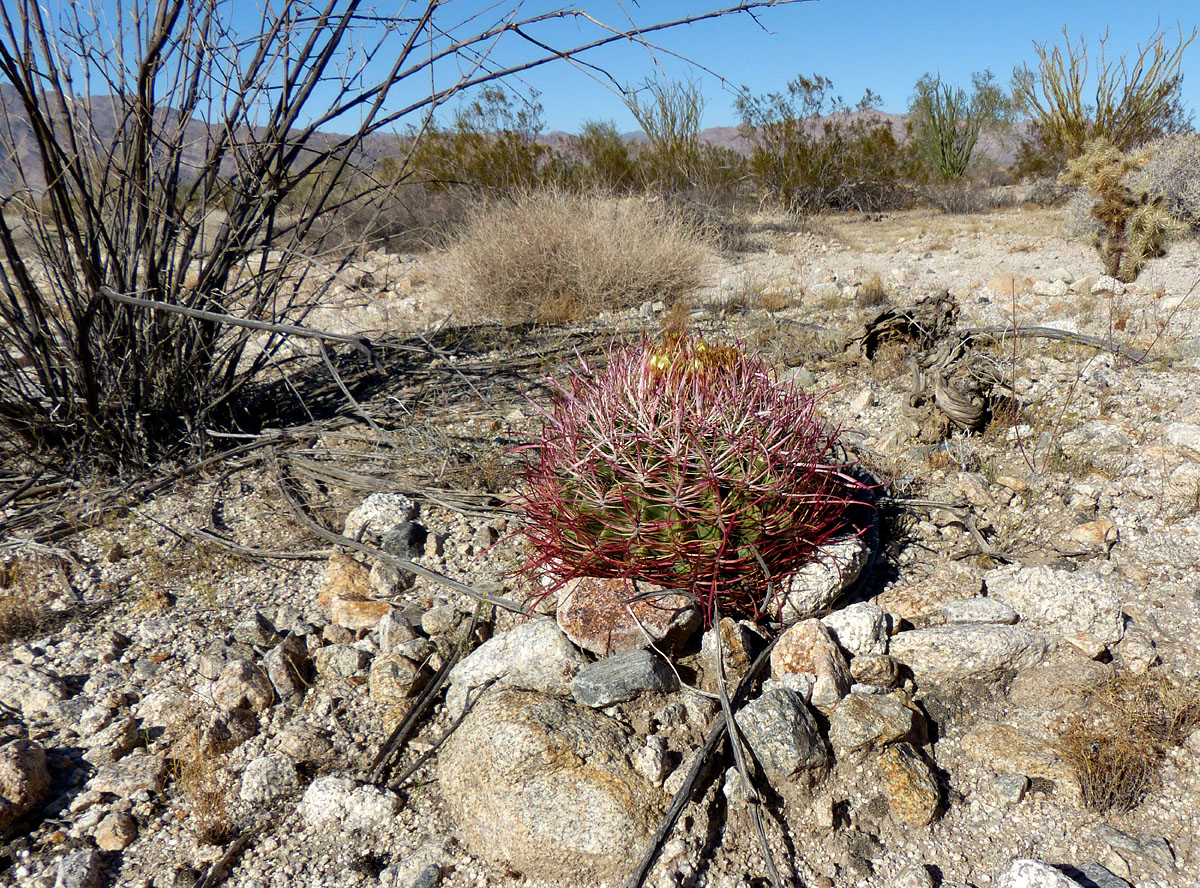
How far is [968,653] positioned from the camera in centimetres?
212

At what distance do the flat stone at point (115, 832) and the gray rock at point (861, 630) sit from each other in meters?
1.96

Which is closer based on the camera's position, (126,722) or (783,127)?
(126,722)

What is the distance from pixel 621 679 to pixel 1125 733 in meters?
1.30

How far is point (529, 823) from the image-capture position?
1697mm

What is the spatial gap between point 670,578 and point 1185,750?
1.40m

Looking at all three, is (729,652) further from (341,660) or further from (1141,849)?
(341,660)

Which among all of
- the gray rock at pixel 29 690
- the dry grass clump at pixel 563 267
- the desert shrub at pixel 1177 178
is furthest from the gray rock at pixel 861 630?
the desert shrub at pixel 1177 178

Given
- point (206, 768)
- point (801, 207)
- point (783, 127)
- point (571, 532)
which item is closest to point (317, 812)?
point (206, 768)

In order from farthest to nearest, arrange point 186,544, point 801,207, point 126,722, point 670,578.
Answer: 1. point 801,207
2. point 186,544
3. point 670,578
4. point 126,722

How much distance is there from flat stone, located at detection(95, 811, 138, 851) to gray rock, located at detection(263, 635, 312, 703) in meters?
0.50

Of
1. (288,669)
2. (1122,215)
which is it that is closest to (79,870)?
(288,669)

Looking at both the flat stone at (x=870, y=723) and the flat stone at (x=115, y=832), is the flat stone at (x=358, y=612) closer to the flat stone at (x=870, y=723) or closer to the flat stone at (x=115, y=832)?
the flat stone at (x=115, y=832)

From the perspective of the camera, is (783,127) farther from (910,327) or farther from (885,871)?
(885,871)

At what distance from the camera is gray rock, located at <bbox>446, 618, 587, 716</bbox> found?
2.14 metres
